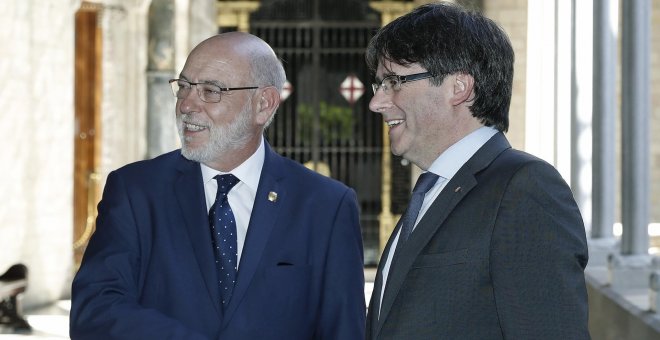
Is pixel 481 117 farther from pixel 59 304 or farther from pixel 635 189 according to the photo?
pixel 59 304

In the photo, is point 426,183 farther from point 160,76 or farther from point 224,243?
point 160,76

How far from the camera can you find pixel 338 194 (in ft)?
9.27

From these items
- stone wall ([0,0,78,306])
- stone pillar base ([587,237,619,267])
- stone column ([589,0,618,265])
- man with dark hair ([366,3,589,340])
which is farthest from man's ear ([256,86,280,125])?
stone wall ([0,0,78,306])

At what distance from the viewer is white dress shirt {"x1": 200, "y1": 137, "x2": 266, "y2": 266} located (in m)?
2.78

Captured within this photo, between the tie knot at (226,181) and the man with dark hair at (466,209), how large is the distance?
655mm

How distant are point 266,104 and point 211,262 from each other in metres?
0.38

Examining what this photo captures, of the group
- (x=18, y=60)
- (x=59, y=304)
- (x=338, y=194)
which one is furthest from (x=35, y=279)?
(x=338, y=194)

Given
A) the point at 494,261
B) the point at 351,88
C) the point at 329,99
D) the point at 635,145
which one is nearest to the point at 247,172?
the point at 494,261

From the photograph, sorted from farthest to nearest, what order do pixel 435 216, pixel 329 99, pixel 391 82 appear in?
pixel 329 99
pixel 391 82
pixel 435 216

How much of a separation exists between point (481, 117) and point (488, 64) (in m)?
0.09

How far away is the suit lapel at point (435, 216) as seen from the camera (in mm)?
2021

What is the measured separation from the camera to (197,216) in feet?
8.95

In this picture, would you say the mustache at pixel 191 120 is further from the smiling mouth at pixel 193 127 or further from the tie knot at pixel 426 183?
the tie knot at pixel 426 183

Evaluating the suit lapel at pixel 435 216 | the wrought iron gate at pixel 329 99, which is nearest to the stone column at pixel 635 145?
the suit lapel at pixel 435 216
